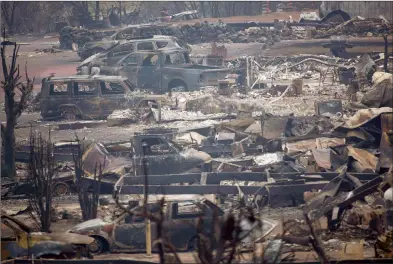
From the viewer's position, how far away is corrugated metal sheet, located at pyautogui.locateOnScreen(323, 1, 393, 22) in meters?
39.9

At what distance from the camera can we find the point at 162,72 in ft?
77.4

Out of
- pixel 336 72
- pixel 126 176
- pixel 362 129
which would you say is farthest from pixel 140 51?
pixel 126 176

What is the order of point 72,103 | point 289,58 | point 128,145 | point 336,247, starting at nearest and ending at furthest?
point 336,247 → point 128,145 → point 72,103 → point 289,58

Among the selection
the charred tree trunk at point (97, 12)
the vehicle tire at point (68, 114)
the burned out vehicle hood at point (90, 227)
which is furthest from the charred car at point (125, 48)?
the charred tree trunk at point (97, 12)

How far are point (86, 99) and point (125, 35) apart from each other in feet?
38.3

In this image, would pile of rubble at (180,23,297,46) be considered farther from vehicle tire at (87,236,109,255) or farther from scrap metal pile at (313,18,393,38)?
vehicle tire at (87,236,109,255)

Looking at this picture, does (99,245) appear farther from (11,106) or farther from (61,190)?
(11,106)

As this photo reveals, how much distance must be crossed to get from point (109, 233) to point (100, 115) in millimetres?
10007

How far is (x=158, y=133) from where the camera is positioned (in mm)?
15109

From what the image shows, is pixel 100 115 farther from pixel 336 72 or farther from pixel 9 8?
pixel 9 8

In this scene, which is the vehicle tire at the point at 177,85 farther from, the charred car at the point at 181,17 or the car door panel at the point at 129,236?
the charred car at the point at 181,17

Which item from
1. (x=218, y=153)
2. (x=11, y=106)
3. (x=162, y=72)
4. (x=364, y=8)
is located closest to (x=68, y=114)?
(x=162, y=72)

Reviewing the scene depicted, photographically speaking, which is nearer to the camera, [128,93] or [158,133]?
[158,133]

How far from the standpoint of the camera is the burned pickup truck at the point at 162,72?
23.5 meters
